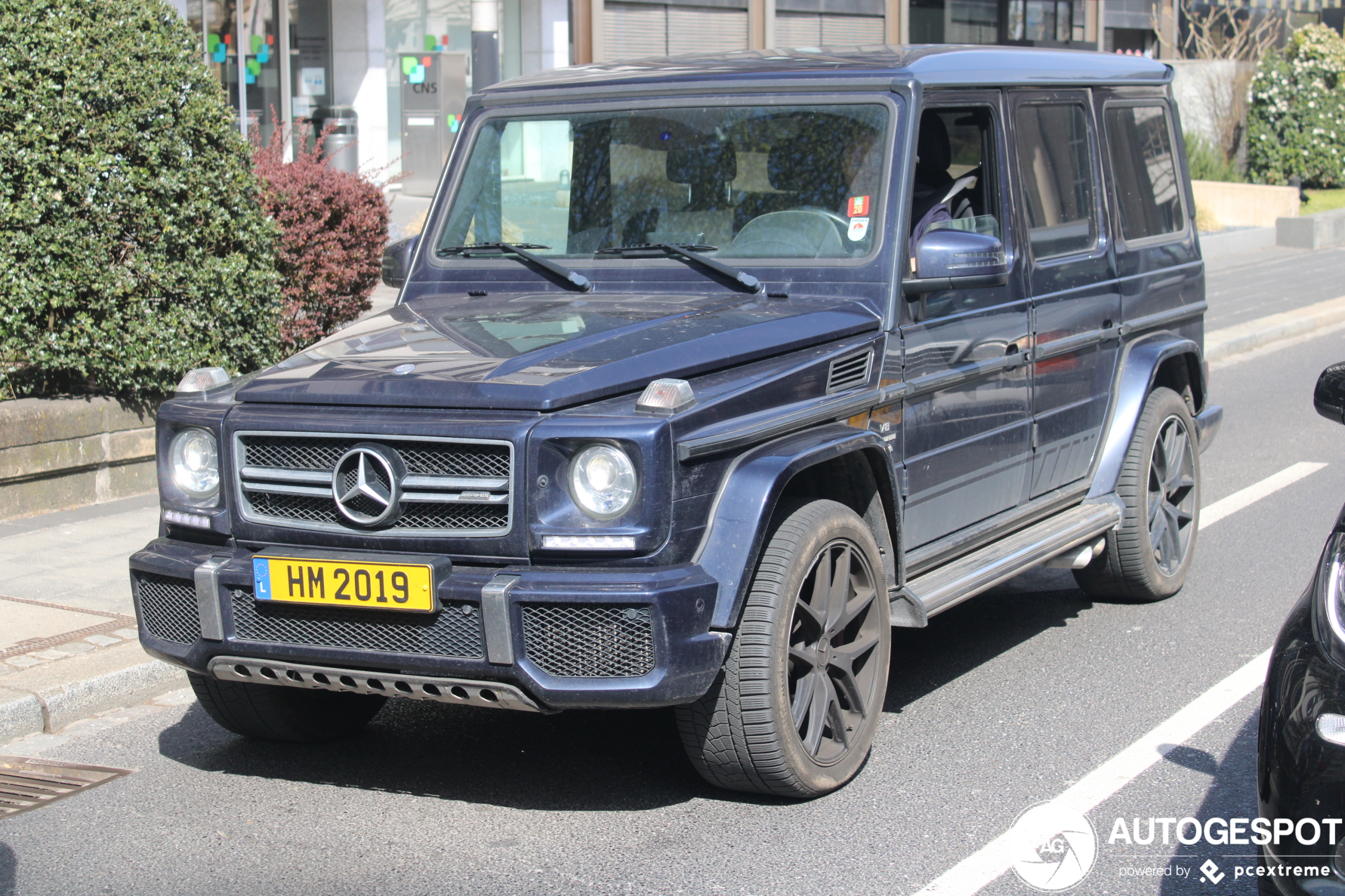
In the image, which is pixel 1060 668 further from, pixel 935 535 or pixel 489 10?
pixel 489 10

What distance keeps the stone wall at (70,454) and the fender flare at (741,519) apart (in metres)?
4.77

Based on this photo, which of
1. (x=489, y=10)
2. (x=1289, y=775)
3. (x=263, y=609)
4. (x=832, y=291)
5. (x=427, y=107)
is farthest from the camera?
(x=427, y=107)

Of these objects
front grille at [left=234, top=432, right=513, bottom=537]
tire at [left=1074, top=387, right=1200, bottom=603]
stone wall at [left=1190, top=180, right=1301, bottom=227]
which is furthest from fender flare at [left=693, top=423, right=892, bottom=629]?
stone wall at [left=1190, top=180, right=1301, bottom=227]

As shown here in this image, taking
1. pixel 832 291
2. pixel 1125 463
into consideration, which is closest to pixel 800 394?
pixel 832 291

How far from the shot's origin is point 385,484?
3.91m

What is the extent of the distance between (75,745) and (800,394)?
105 inches

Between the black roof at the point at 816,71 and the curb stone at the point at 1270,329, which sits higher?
the black roof at the point at 816,71

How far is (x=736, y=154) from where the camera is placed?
5016 millimetres

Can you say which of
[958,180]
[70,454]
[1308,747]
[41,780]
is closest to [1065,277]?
[958,180]

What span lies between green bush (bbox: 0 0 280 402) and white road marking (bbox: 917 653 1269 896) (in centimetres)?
528

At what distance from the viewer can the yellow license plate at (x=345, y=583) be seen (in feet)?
12.5

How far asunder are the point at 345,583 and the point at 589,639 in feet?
2.21

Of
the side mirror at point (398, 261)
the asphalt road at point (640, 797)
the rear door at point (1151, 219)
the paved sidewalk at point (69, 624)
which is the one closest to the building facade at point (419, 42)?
the paved sidewalk at point (69, 624)

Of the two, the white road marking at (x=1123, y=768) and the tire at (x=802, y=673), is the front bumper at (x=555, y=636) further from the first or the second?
the white road marking at (x=1123, y=768)
